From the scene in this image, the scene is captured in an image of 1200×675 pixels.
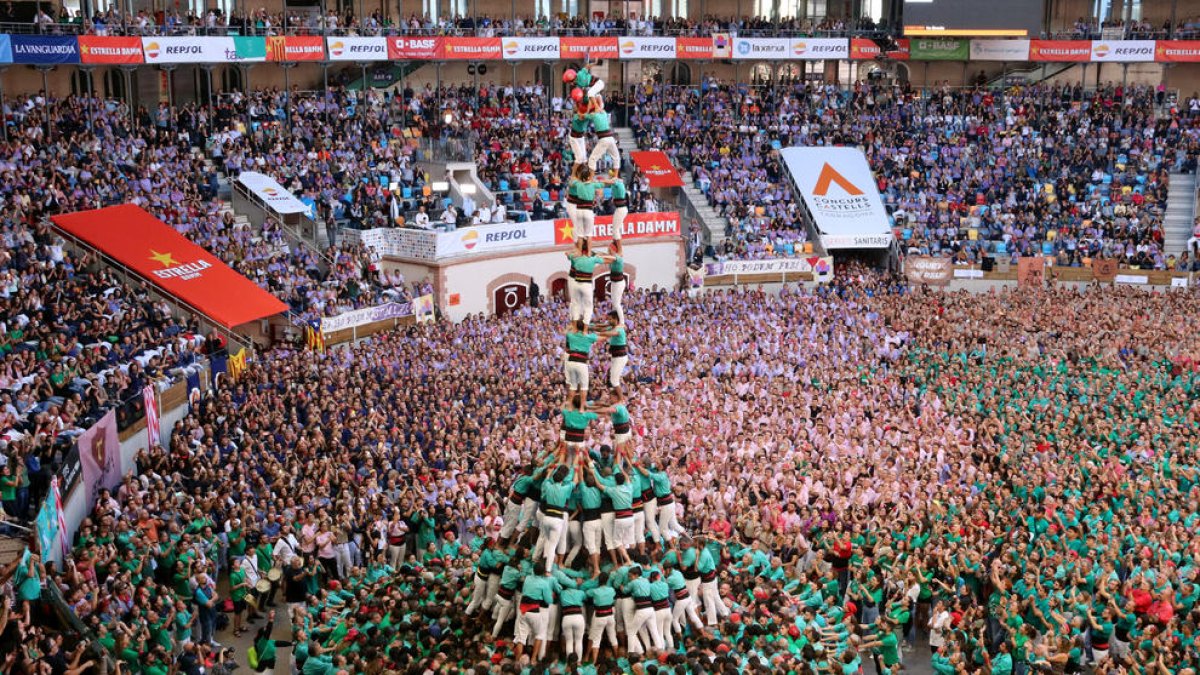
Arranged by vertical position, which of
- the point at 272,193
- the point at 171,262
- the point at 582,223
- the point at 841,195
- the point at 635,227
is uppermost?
the point at 582,223

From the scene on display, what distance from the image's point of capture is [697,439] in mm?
26234

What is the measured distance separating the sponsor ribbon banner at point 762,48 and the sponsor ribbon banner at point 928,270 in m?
13.6

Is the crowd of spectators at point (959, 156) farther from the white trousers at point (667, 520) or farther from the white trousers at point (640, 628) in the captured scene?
the white trousers at point (640, 628)

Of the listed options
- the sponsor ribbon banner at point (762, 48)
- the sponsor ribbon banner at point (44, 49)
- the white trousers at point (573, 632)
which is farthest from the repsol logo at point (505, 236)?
the white trousers at point (573, 632)

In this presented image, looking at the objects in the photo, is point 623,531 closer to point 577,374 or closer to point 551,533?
point 551,533

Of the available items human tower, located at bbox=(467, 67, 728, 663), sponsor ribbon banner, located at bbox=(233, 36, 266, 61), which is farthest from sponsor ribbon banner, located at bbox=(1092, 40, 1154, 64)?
human tower, located at bbox=(467, 67, 728, 663)

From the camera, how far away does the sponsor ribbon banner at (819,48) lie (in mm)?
54938

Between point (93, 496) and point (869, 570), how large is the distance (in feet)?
43.1

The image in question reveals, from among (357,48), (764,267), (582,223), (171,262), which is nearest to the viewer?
(582,223)

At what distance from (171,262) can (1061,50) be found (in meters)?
38.5

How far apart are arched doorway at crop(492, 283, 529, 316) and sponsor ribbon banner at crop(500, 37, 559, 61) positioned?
12.2 m

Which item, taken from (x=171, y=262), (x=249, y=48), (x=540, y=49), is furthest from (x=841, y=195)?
(x=171, y=262)

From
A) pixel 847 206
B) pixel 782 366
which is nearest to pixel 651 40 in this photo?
pixel 847 206

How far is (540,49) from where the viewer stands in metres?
50.3
